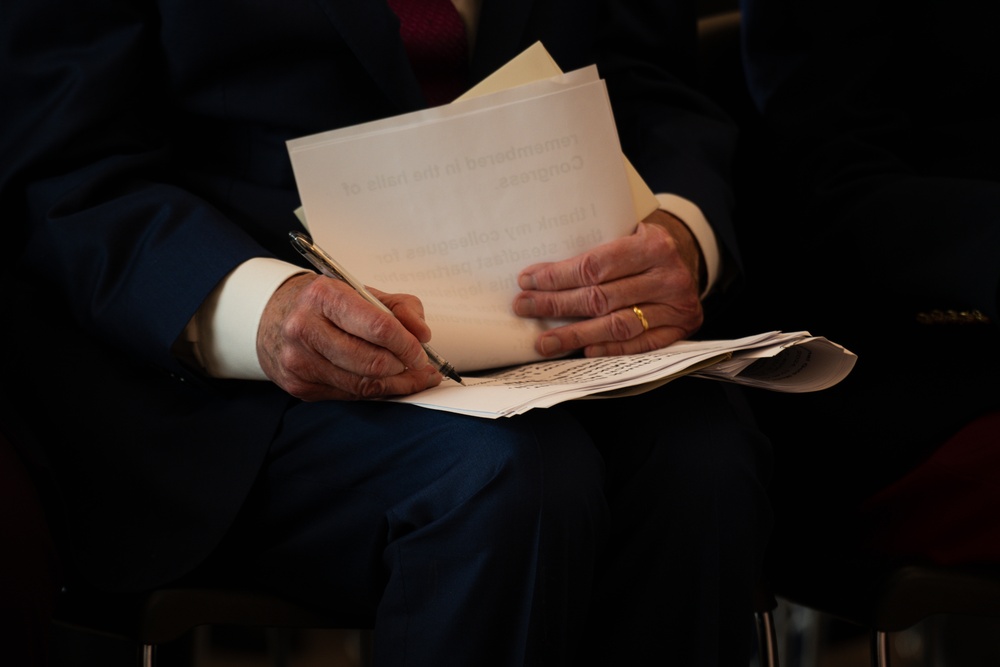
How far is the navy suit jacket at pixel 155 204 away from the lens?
0.93 m

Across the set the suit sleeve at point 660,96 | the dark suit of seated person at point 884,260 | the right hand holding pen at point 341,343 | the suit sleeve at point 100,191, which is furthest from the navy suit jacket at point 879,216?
the suit sleeve at point 100,191

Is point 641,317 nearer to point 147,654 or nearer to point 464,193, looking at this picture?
point 464,193

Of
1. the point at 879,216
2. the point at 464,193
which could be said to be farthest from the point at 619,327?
the point at 879,216

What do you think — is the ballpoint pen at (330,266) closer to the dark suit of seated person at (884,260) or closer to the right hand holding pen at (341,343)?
the right hand holding pen at (341,343)

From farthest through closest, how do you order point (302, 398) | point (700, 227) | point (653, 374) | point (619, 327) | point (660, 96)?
point (660, 96) < point (700, 227) < point (619, 327) < point (302, 398) < point (653, 374)

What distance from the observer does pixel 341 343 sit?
811mm

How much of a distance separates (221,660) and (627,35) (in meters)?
1.63

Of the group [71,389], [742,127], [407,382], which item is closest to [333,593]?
[407,382]

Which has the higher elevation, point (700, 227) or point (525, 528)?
point (700, 227)

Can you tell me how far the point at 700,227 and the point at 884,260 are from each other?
22cm

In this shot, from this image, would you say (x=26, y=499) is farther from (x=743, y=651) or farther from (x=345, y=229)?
(x=743, y=651)

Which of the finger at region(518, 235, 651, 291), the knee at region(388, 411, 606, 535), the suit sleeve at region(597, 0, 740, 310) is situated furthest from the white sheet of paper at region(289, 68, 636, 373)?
the suit sleeve at region(597, 0, 740, 310)

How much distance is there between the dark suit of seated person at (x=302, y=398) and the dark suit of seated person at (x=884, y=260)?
0.15 metres

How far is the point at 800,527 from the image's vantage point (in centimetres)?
108
